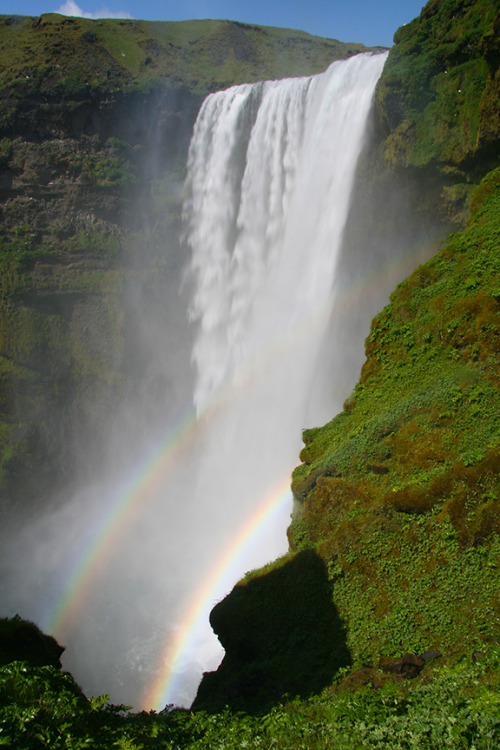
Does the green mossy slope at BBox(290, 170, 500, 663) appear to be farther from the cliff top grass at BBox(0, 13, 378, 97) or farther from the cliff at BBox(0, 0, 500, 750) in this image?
the cliff top grass at BBox(0, 13, 378, 97)

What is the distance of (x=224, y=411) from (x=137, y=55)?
2924 centimetres

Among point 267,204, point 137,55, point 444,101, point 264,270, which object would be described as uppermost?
point 137,55

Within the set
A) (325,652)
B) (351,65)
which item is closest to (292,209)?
(351,65)

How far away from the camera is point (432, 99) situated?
18.9m

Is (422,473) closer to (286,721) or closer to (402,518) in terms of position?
(402,518)

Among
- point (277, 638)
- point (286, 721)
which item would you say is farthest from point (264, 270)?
point (286, 721)

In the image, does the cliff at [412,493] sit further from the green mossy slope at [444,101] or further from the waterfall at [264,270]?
the waterfall at [264,270]

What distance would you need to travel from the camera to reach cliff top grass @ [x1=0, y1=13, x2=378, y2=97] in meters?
34.7

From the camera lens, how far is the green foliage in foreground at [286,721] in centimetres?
400

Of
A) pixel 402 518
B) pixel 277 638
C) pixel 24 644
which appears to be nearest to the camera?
pixel 24 644

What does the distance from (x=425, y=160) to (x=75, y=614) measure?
21.8 m

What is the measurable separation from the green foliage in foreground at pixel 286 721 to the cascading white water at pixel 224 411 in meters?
10.9

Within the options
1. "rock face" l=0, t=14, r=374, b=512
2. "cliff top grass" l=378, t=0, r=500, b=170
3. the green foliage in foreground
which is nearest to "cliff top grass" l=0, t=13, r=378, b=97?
"rock face" l=0, t=14, r=374, b=512

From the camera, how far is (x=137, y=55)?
38.9 meters
